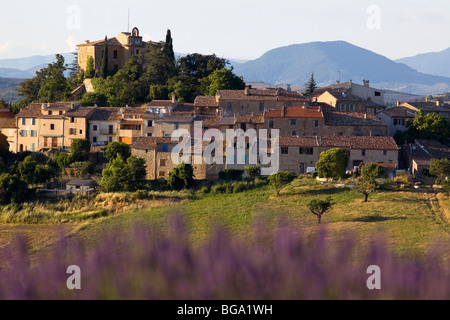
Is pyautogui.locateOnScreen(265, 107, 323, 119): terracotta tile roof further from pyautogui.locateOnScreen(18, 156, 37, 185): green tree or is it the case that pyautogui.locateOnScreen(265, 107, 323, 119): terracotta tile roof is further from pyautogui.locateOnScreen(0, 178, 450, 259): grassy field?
pyautogui.locateOnScreen(18, 156, 37, 185): green tree

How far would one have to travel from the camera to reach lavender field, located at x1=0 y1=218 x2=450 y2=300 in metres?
3.77

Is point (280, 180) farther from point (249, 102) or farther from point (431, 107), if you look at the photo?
point (431, 107)

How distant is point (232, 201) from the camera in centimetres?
3453

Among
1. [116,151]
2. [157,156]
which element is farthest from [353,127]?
[116,151]

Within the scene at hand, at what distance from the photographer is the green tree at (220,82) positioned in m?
53.0

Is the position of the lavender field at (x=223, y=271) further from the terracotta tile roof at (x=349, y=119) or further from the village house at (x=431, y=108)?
the village house at (x=431, y=108)

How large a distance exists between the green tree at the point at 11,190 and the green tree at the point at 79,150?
542 centimetres

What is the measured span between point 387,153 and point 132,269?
37.2 m

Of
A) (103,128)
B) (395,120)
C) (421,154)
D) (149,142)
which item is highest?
(395,120)

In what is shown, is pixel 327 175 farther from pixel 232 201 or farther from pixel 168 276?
pixel 168 276

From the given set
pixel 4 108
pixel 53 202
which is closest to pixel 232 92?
pixel 53 202

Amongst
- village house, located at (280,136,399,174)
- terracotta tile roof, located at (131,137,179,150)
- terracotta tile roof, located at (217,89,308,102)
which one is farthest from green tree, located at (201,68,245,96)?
village house, located at (280,136,399,174)

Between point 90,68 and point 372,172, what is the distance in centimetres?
3504

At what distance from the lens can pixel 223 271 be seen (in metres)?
3.82
